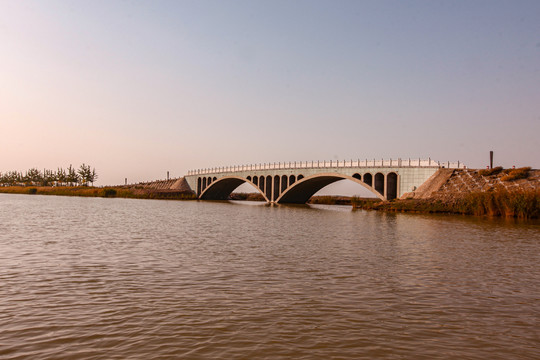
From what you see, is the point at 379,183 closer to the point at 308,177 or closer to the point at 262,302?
the point at 308,177

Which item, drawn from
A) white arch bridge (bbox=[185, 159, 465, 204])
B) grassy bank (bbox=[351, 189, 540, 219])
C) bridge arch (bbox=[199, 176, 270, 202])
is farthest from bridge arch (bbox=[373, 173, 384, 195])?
bridge arch (bbox=[199, 176, 270, 202])

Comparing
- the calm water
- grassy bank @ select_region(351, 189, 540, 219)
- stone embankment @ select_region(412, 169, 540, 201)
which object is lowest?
the calm water

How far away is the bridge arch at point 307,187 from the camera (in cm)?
7482

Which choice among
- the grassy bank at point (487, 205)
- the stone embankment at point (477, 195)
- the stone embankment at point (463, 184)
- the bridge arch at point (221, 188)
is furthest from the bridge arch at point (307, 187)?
the bridge arch at point (221, 188)

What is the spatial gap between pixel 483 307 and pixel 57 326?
9804mm

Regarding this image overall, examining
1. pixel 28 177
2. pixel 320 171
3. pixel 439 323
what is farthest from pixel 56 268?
pixel 28 177

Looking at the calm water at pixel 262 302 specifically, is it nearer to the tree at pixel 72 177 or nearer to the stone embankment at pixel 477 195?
the stone embankment at pixel 477 195

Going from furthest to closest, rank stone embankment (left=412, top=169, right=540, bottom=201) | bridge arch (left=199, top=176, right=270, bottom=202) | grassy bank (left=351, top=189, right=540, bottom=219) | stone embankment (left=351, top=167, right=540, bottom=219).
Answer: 1. bridge arch (left=199, top=176, right=270, bottom=202)
2. stone embankment (left=412, top=169, right=540, bottom=201)
3. stone embankment (left=351, top=167, right=540, bottom=219)
4. grassy bank (left=351, top=189, right=540, bottom=219)

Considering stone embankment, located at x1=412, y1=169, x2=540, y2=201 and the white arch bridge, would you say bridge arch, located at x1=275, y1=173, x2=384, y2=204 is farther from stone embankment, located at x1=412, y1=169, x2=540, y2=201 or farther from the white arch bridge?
stone embankment, located at x1=412, y1=169, x2=540, y2=201

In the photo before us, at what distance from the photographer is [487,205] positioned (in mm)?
47156

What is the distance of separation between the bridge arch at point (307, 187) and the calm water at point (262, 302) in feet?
181

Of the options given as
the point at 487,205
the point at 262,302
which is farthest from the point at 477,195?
the point at 262,302

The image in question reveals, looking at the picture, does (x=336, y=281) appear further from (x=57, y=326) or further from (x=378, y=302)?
(x=57, y=326)

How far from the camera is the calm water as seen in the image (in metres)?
7.53
